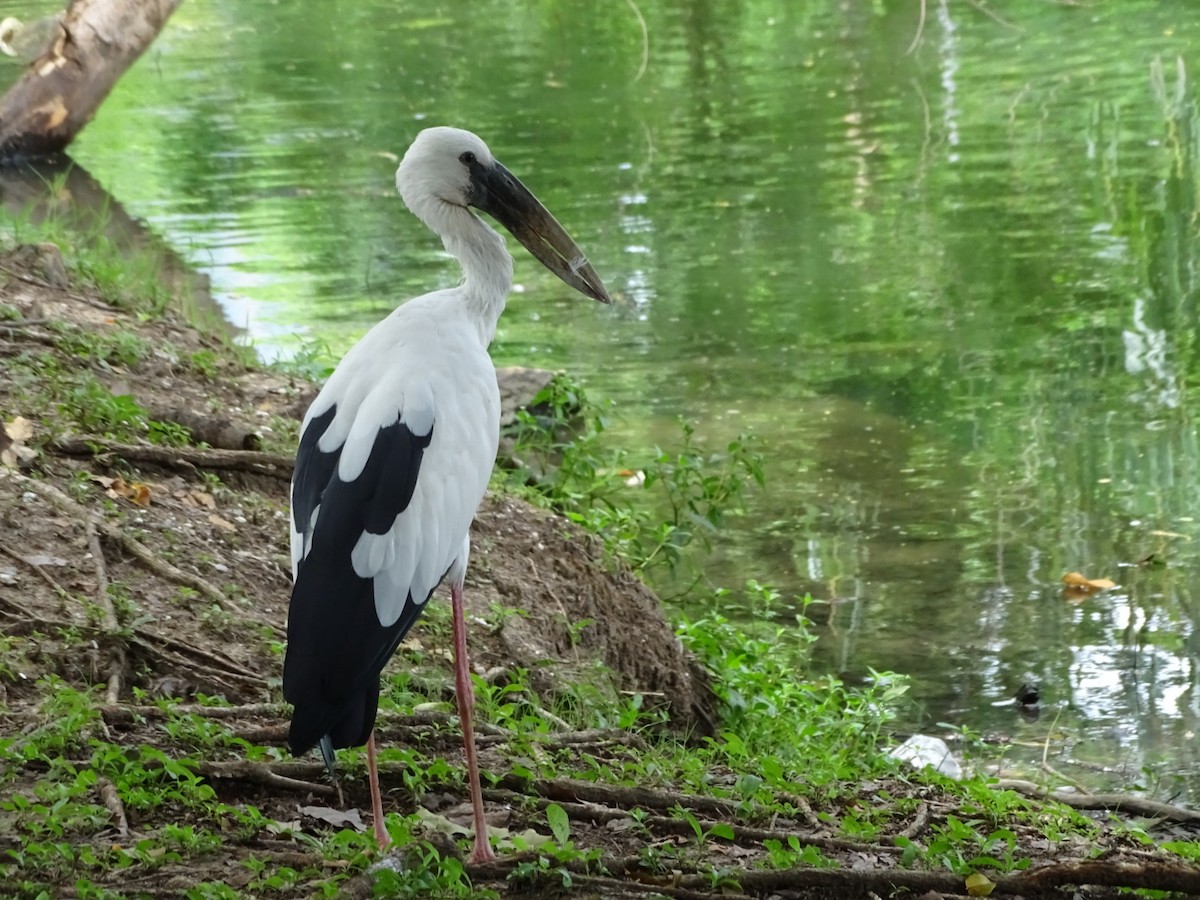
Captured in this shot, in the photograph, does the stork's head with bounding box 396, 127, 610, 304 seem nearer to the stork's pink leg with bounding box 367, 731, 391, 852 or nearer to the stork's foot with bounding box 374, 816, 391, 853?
the stork's pink leg with bounding box 367, 731, 391, 852

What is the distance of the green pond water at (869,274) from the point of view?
6430 mm

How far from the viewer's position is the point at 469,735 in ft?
12.6

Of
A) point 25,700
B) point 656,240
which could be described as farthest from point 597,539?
point 656,240

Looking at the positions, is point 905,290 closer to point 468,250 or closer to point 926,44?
point 468,250

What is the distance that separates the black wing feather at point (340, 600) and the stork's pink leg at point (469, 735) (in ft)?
0.96

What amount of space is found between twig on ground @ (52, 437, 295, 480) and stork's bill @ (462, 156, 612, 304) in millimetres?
1350

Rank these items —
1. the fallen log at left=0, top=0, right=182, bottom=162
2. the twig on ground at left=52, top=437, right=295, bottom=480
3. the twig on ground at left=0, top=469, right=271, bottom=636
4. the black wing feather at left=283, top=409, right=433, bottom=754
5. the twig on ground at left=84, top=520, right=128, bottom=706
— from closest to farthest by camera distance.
Answer: the black wing feather at left=283, top=409, right=433, bottom=754
the twig on ground at left=84, top=520, right=128, bottom=706
the twig on ground at left=0, top=469, right=271, bottom=636
the twig on ground at left=52, top=437, right=295, bottom=480
the fallen log at left=0, top=0, right=182, bottom=162

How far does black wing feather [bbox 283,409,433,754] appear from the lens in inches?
133

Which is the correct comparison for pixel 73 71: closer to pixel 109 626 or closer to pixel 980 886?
pixel 109 626

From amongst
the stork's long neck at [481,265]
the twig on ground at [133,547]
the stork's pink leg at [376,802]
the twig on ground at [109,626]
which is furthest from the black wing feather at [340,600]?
the twig on ground at [133,547]

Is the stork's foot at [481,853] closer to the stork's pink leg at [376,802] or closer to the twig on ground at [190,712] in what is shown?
the stork's pink leg at [376,802]

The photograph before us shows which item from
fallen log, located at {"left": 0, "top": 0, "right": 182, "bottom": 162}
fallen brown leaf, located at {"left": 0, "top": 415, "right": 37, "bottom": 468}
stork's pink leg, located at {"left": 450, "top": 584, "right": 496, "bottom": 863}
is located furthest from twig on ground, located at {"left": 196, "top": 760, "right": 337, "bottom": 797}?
fallen log, located at {"left": 0, "top": 0, "right": 182, "bottom": 162}

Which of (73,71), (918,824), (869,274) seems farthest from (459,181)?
(73,71)

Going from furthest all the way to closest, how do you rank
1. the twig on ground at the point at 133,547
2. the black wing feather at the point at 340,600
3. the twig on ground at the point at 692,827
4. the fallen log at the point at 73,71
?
the fallen log at the point at 73,71 → the twig on ground at the point at 133,547 → the twig on ground at the point at 692,827 → the black wing feather at the point at 340,600
